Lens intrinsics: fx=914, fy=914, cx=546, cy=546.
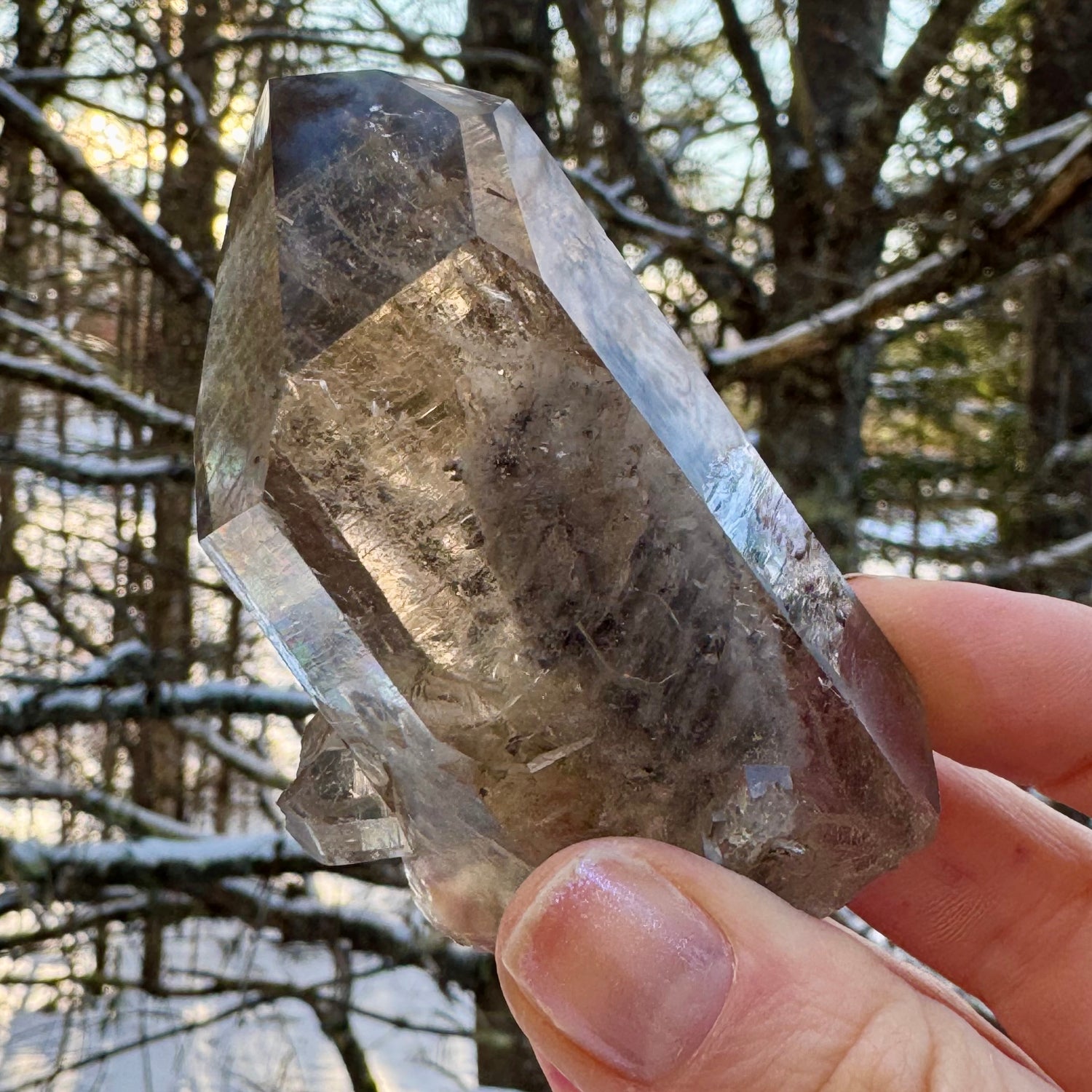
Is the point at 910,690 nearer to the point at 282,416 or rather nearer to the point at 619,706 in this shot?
the point at 619,706

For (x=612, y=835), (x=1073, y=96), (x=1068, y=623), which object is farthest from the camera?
(x=1073, y=96)

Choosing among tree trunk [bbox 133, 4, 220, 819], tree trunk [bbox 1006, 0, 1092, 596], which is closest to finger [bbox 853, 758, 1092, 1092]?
tree trunk [bbox 133, 4, 220, 819]

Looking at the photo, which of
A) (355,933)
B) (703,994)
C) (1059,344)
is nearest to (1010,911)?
(703,994)

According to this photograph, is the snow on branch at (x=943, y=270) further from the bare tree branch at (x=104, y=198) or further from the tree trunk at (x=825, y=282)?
the bare tree branch at (x=104, y=198)

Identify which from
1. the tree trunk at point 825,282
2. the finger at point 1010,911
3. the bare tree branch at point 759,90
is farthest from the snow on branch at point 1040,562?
the finger at point 1010,911

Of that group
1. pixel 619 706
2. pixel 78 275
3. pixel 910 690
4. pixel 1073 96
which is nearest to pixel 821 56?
pixel 1073 96
